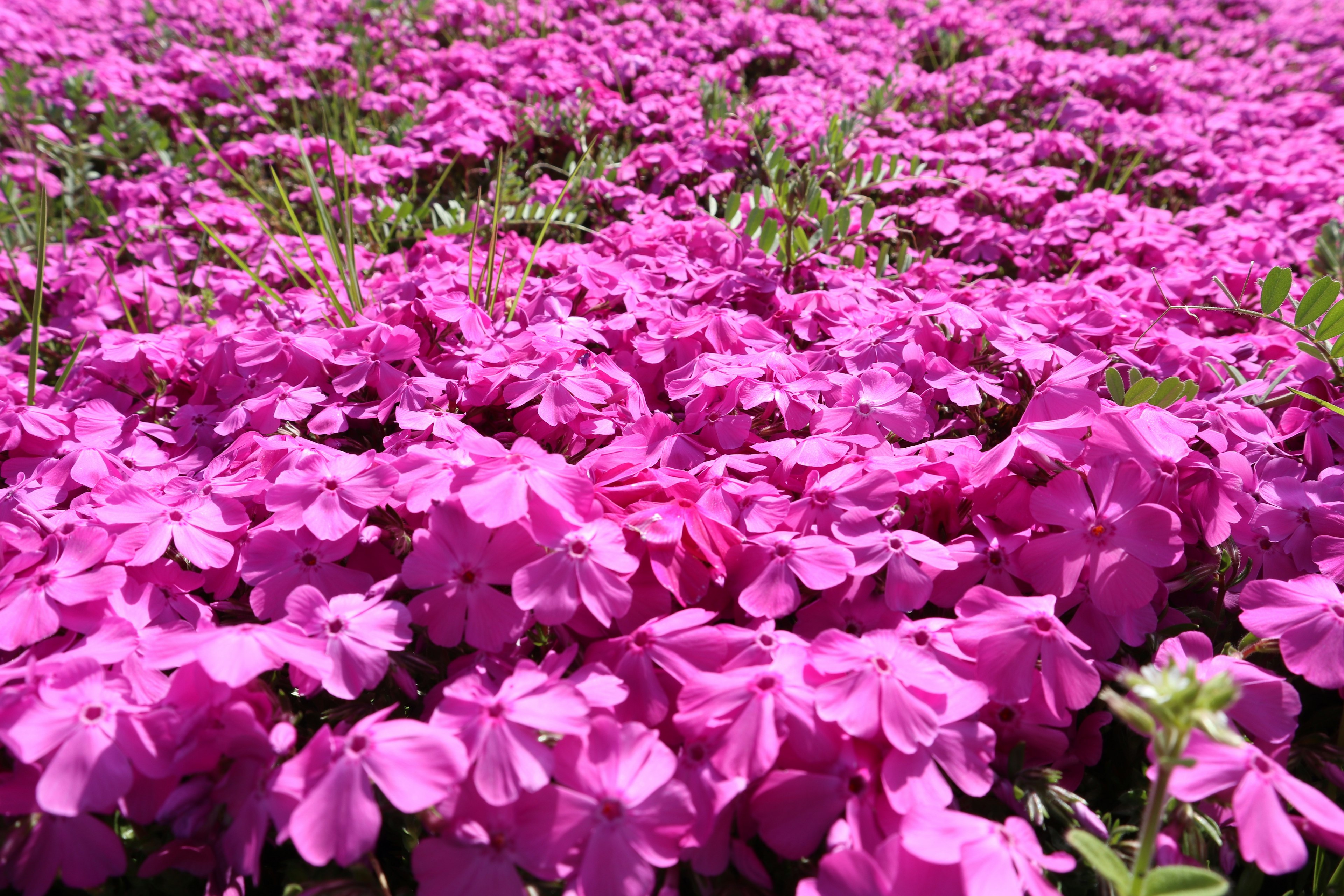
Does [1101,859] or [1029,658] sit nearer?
[1101,859]

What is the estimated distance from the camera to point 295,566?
44.3 inches

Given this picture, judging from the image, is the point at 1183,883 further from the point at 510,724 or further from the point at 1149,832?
the point at 510,724

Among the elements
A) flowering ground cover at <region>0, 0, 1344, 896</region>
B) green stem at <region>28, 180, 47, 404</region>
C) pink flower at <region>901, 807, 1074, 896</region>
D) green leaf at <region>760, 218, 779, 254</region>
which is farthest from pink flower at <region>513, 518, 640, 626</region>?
green leaf at <region>760, 218, 779, 254</region>

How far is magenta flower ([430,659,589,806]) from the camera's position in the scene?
2.71 feet

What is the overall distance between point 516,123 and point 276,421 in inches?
105

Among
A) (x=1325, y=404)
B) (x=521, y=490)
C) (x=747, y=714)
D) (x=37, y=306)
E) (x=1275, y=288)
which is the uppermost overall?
(x=1275, y=288)

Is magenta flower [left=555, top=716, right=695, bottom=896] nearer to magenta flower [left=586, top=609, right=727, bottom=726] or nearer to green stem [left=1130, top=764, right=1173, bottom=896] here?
magenta flower [left=586, top=609, right=727, bottom=726]

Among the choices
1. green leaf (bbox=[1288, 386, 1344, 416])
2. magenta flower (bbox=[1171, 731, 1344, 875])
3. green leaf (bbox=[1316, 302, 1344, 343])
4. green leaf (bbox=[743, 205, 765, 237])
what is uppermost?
green leaf (bbox=[1316, 302, 1344, 343])

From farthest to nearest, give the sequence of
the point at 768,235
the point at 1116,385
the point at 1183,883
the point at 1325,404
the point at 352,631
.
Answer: the point at 768,235, the point at 1116,385, the point at 1325,404, the point at 352,631, the point at 1183,883

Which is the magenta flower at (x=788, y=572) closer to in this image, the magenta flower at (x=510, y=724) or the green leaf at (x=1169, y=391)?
the magenta flower at (x=510, y=724)

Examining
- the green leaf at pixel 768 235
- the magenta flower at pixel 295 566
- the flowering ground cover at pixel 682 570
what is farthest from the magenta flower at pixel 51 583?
the green leaf at pixel 768 235

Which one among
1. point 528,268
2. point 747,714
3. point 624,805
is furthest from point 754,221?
point 624,805

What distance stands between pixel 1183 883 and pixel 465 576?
822 mm

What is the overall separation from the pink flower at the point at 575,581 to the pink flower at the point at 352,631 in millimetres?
151
